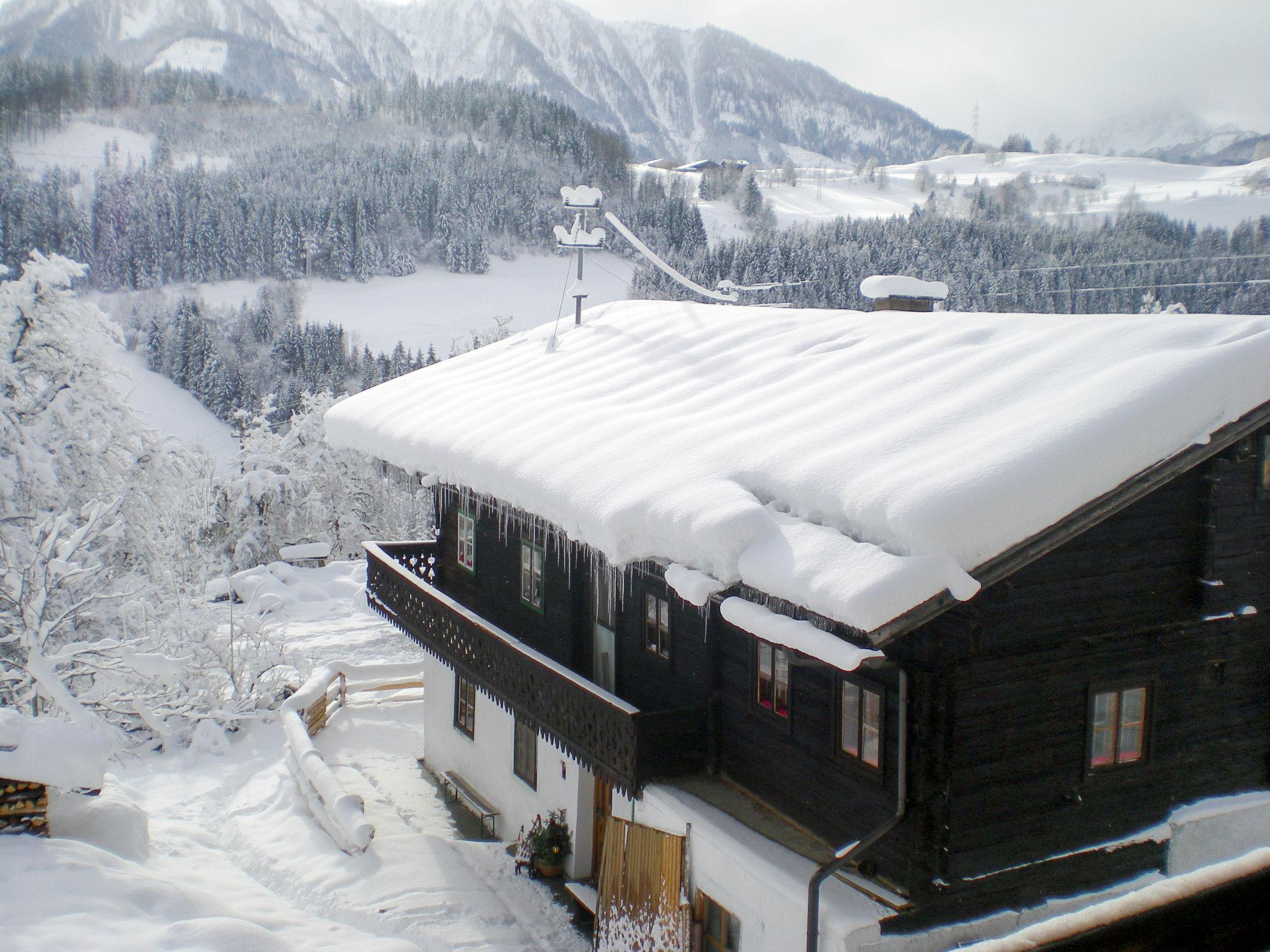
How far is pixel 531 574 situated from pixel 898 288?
7.23 meters

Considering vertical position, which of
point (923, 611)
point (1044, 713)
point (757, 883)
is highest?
point (923, 611)

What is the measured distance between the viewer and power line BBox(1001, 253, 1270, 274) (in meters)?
43.2

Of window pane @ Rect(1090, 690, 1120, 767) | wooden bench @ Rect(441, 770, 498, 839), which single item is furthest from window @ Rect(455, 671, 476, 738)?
window pane @ Rect(1090, 690, 1120, 767)

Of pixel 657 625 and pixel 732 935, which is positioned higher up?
pixel 657 625

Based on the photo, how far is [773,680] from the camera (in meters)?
9.14

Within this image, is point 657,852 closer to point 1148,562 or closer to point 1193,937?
point 1148,562

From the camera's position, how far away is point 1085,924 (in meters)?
1.14

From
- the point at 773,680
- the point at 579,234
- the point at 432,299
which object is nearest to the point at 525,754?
the point at 773,680

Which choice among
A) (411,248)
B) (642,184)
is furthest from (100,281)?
(642,184)

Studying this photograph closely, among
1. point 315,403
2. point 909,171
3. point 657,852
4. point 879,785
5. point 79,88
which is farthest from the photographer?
point 909,171

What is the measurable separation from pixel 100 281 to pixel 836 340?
116533 mm

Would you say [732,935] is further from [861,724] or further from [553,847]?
[553,847]

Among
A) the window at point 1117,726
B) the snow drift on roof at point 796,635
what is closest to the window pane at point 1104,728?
the window at point 1117,726

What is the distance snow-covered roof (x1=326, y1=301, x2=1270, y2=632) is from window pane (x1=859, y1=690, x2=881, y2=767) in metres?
1.72
